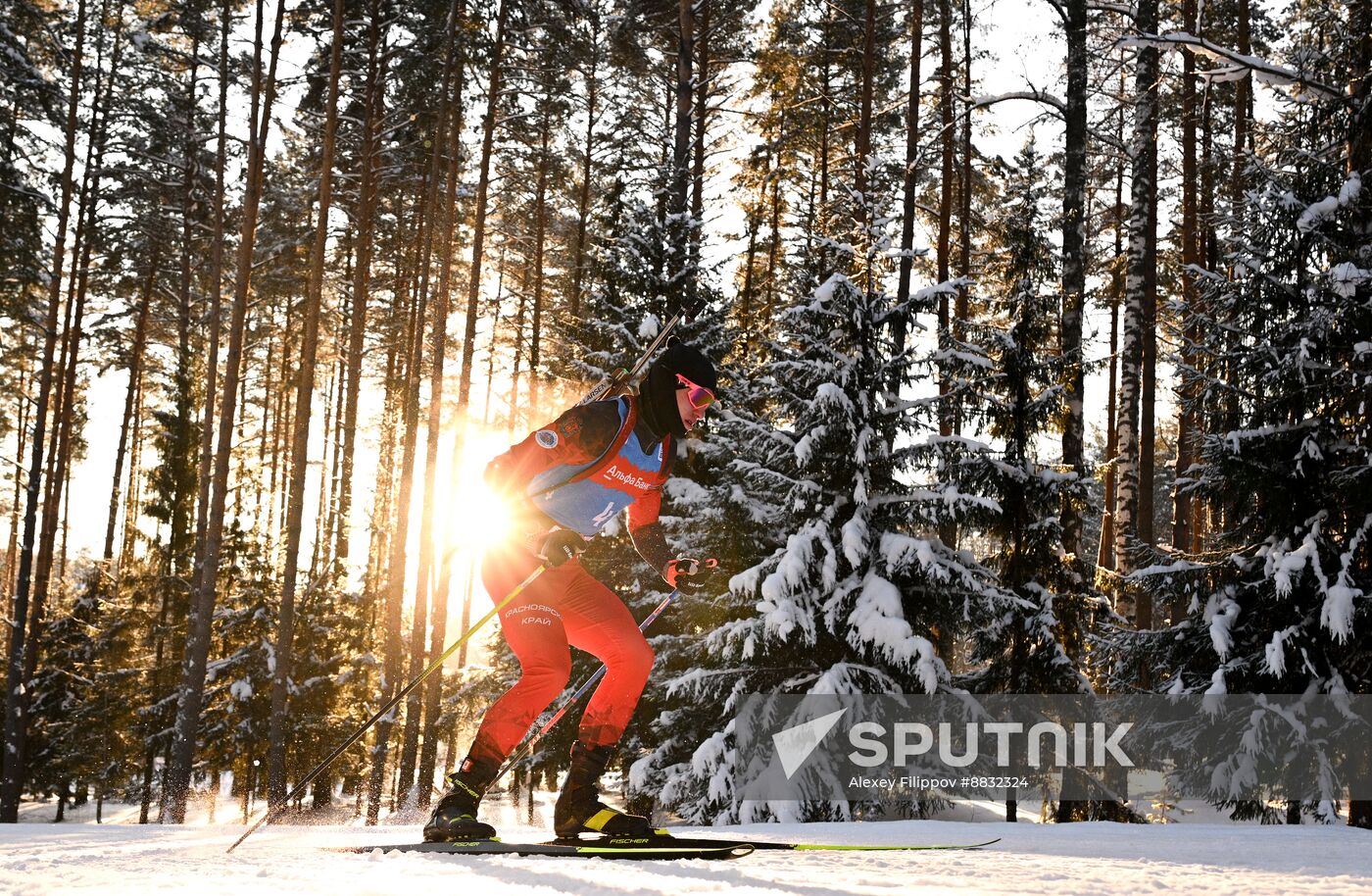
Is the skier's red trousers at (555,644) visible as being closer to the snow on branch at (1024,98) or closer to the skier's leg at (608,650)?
the skier's leg at (608,650)

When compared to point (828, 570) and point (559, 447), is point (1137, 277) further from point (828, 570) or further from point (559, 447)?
point (559, 447)

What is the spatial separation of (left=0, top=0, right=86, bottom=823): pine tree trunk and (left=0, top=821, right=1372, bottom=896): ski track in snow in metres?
16.4

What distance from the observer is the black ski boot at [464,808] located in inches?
178

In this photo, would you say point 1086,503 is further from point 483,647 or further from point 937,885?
point 483,647

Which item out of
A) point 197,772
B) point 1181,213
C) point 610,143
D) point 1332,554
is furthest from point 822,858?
point 610,143

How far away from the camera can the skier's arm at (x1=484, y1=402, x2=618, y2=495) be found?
4.41 m

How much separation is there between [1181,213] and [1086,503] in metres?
12.3

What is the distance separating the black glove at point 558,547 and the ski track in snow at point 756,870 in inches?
50.4

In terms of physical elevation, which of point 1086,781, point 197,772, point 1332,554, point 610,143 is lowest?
point 197,772

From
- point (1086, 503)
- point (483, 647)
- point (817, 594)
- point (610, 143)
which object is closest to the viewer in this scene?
point (817, 594)

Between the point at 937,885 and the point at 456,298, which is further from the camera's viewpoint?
the point at 456,298

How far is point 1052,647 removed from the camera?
10875mm

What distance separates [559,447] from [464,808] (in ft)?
5.66

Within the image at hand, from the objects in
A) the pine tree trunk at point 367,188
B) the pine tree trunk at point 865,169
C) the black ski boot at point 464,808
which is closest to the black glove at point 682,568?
the black ski boot at point 464,808
